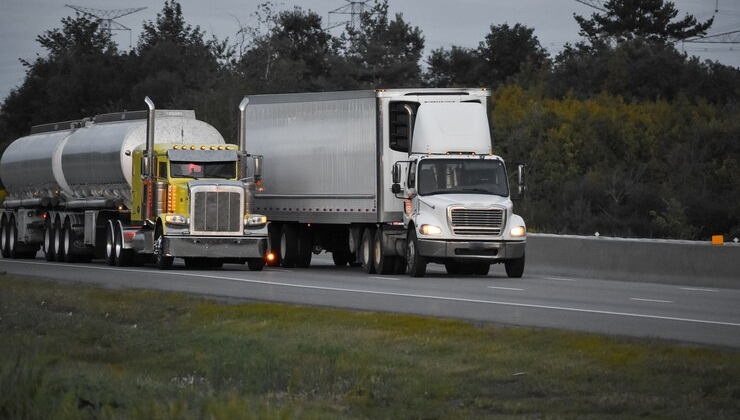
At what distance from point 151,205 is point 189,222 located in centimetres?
166

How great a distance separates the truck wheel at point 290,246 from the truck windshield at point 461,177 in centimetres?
664

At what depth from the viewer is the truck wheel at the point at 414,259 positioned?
102 feet

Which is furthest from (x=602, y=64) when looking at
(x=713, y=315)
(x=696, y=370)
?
(x=696, y=370)

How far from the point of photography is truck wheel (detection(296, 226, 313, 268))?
37.3 metres

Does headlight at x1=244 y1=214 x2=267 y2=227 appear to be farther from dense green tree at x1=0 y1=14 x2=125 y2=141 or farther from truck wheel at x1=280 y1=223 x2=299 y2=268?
dense green tree at x1=0 y1=14 x2=125 y2=141

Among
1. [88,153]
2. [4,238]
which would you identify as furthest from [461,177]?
[4,238]

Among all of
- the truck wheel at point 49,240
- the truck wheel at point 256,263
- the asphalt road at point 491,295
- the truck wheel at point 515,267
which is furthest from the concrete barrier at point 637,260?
the truck wheel at point 49,240

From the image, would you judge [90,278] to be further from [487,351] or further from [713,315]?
[487,351]

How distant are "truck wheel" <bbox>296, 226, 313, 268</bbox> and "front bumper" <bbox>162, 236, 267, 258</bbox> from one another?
3.65 m

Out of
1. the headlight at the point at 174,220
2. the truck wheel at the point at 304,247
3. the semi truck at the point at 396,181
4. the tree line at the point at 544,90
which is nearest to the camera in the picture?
the semi truck at the point at 396,181

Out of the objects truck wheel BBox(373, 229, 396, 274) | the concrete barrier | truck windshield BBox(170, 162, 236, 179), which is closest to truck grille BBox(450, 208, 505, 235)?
truck wheel BBox(373, 229, 396, 274)

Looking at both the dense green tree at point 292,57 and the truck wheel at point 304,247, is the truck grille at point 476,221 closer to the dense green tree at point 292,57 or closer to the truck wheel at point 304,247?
the truck wheel at point 304,247

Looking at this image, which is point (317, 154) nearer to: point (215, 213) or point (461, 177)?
point (215, 213)

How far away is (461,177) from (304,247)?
273 inches
